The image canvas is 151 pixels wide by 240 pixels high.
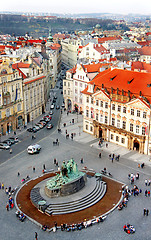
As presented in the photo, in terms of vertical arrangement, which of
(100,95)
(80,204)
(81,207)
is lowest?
(81,207)

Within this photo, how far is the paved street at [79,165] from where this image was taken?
42906 mm

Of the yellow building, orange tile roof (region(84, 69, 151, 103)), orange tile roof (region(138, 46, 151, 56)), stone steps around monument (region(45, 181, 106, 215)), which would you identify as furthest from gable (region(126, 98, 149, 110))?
orange tile roof (region(138, 46, 151, 56))

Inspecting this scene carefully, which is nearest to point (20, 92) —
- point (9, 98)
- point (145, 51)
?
point (9, 98)

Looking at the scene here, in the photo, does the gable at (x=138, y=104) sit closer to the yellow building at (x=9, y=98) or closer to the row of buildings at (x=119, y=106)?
the row of buildings at (x=119, y=106)

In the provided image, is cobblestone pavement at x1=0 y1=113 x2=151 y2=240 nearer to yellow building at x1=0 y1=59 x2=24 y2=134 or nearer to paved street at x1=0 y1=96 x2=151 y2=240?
paved street at x1=0 y1=96 x2=151 y2=240

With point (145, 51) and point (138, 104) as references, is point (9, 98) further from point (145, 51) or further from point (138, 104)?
point (145, 51)

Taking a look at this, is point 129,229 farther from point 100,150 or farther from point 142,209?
point 100,150

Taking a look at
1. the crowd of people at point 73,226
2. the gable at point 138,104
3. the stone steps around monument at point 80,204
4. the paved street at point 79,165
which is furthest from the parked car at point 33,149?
the crowd of people at point 73,226

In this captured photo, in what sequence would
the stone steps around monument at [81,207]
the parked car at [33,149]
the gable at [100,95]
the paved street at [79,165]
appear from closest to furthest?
the paved street at [79,165]
the stone steps around monument at [81,207]
the parked car at [33,149]
the gable at [100,95]

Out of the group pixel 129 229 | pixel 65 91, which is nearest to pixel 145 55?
pixel 65 91

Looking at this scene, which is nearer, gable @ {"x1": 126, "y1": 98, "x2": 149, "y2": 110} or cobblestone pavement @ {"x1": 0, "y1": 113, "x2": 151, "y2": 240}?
cobblestone pavement @ {"x1": 0, "y1": 113, "x2": 151, "y2": 240}

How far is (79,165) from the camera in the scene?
63469 mm

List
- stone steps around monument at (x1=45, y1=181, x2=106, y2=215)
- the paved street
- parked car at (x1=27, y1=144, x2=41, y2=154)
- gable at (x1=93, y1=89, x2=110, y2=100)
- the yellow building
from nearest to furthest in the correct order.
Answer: the paved street
stone steps around monument at (x1=45, y1=181, x2=106, y2=215)
parked car at (x1=27, y1=144, x2=41, y2=154)
gable at (x1=93, y1=89, x2=110, y2=100)
the yellow building

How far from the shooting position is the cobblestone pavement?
140 feet
